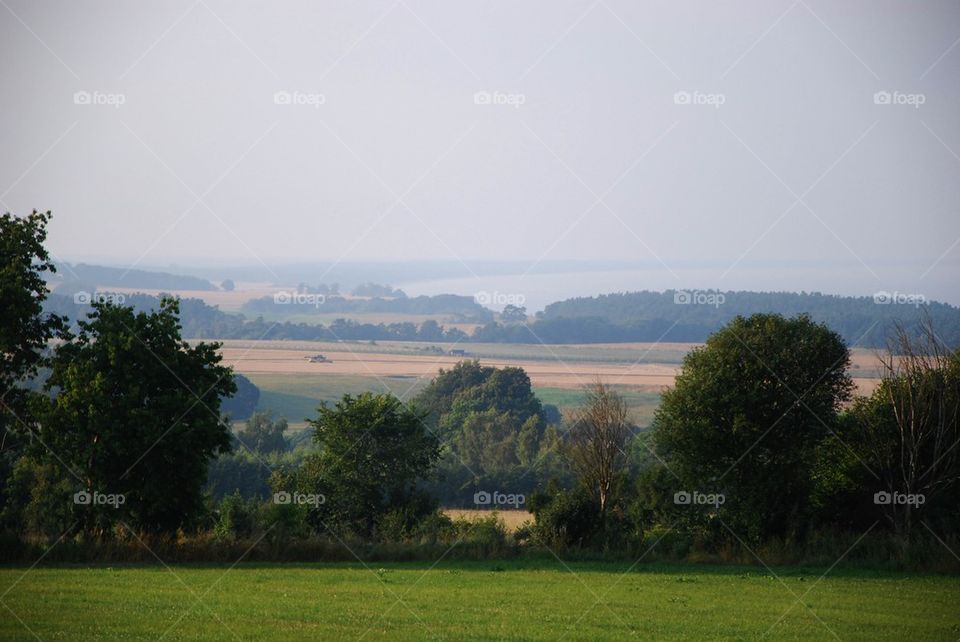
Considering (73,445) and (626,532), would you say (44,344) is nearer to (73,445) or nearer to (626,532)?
(73,445)

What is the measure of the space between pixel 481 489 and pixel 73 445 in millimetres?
43417

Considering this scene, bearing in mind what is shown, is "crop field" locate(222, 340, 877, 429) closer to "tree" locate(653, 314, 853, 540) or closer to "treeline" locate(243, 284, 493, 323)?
"treeline" locate(243, 284, 493, 323)

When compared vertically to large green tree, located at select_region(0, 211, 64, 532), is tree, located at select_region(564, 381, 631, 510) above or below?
below

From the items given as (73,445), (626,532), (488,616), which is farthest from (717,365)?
(73,445)

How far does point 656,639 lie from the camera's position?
19.4m

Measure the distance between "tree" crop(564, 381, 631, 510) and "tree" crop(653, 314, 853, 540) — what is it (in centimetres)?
215

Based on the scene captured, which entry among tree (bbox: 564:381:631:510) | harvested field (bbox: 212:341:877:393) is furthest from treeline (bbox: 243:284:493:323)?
tree (bbox: 564:381:631:510)

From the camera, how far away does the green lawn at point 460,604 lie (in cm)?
1914

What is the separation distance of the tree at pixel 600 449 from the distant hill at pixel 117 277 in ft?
442

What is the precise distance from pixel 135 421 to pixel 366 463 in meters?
14.8

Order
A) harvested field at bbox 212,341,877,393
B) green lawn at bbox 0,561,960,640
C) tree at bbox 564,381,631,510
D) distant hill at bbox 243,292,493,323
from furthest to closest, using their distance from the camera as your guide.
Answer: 1. distant hill at bbox 243,292,493,323
2. harvested field at bbox 212,341,877,393
3. tree at bbox 564,381,631,510
4. green lawn at bbox 0,561,960,640

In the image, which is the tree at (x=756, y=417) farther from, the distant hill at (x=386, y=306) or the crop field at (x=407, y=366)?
the distant hill at (x=386, y=306)

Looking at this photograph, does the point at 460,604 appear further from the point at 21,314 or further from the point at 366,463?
the point at 366,463

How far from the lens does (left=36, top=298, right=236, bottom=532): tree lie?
103 ft
